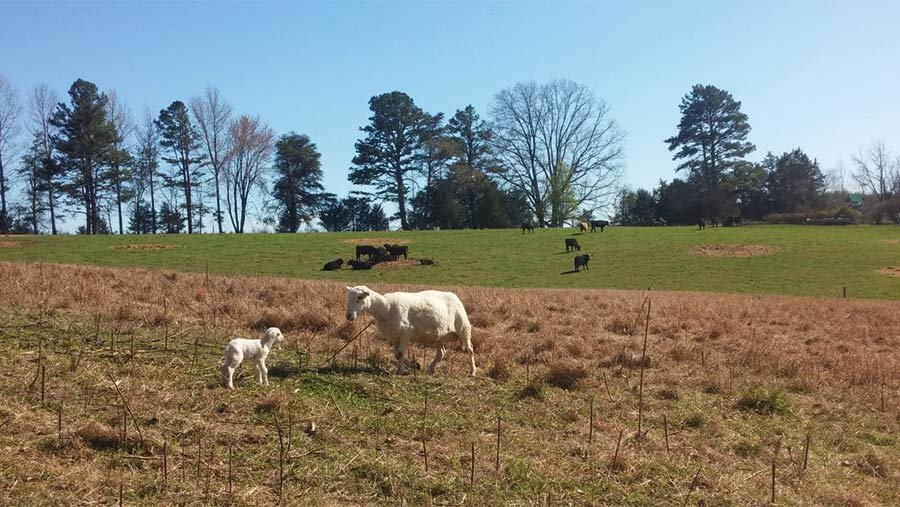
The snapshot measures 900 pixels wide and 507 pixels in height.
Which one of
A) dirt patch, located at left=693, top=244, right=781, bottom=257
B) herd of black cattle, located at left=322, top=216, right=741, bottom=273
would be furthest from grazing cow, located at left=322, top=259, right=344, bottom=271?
dirt patch, located at left=693, top=244, right=781, bottom=257

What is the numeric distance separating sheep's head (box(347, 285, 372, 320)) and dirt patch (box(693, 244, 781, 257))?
128 ft

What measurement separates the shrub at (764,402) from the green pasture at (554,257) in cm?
2421

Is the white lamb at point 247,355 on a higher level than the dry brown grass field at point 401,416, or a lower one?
higher

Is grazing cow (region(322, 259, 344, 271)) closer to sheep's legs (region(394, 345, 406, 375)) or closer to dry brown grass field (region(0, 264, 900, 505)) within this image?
dry brown grass field (region(0, 264, 900, 505))

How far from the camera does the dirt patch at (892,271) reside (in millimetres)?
35494

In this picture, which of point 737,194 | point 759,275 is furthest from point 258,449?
point 737,194

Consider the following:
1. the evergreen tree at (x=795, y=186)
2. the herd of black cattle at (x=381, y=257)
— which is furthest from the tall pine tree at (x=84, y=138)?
the evergreen tree at (x=795, y=186)

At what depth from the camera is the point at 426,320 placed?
32.6 feet

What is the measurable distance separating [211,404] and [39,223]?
79953mm

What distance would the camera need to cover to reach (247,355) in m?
7.46

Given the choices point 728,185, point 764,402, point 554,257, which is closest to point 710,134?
point 728,185

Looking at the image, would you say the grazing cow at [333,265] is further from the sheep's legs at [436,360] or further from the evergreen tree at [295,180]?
the evergreen tree at [295,180]

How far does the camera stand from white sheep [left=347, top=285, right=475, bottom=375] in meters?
9.59

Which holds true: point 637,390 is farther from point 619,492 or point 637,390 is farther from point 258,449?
point 258,449
